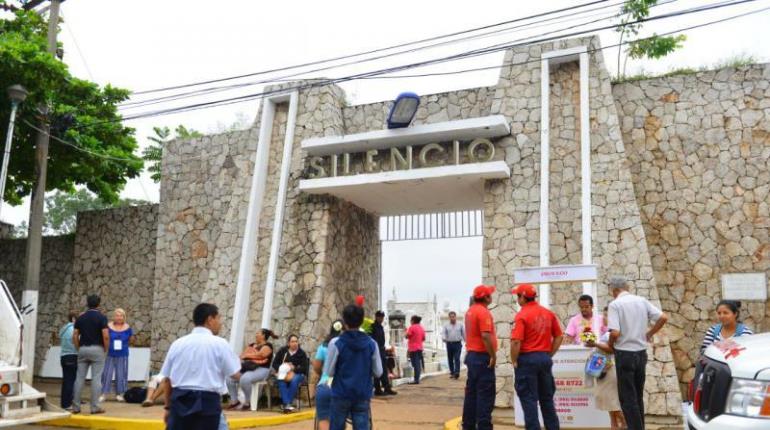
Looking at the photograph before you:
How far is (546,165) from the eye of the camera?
10680 millimetres

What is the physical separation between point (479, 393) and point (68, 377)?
7058 mm

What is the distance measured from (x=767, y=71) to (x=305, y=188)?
327 inches

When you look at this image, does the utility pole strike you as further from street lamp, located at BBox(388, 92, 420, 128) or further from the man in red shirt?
the man in red shirt

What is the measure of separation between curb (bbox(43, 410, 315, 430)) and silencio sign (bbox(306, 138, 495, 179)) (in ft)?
15.6

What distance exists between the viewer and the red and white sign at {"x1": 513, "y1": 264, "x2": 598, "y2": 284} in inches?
314

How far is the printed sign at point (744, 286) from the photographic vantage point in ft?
32.5

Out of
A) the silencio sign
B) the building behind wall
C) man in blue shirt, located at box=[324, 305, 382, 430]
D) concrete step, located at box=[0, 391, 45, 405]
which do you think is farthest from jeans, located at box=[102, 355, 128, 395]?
man in blue shirt, located at box=[324, 305, 382, 430]

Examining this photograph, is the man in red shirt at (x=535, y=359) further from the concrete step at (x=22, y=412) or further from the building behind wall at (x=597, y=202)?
the concrete step at (x=22, y=412)

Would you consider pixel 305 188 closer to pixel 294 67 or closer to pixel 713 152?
pixel 294 67

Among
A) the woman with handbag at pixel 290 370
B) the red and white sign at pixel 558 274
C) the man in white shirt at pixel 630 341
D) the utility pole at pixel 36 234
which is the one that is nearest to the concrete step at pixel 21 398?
the woman with handbag at pixel 290 370

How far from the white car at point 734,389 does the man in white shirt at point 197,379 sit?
3.18 meters

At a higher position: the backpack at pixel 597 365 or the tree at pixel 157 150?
the tree at pixel 157 150

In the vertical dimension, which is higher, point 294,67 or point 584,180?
point 294,67

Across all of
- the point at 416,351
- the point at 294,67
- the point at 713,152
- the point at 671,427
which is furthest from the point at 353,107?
the point at 671,427
